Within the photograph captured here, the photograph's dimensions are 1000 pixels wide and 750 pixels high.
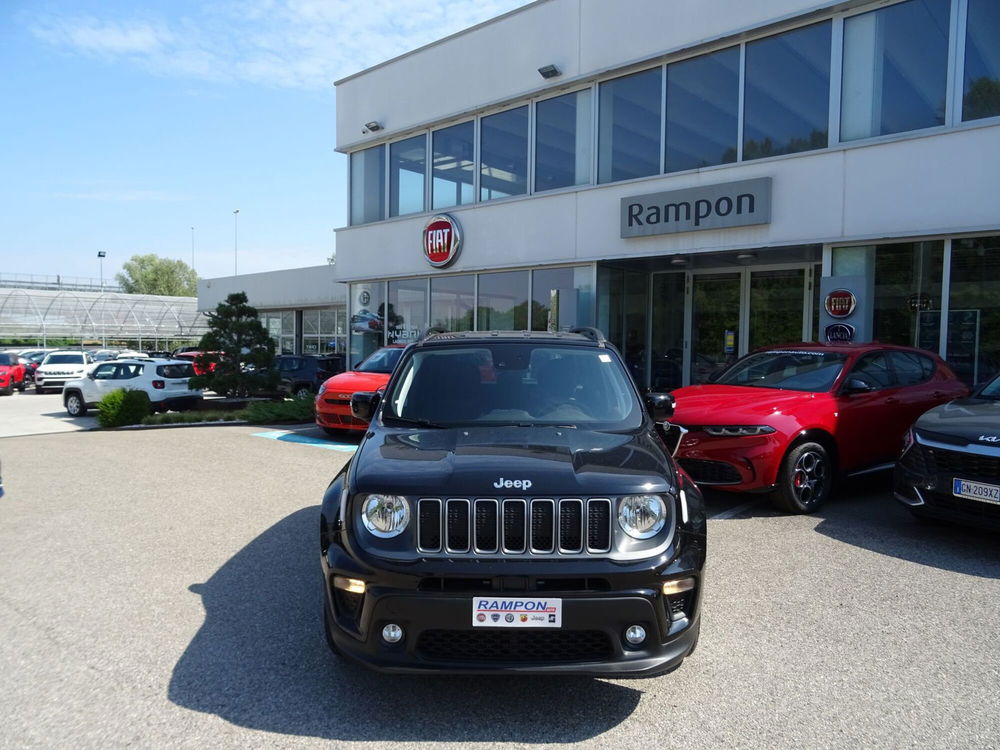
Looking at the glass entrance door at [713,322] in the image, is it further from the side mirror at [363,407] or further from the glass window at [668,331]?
the side mirror at [363,407]

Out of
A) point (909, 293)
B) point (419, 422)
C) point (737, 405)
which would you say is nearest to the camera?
point (419, 422)

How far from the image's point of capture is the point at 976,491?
18.0ft

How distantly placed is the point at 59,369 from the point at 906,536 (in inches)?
1089

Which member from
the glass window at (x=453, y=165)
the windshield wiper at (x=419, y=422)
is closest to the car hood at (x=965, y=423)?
the windshield wiper at (x=419, y=422)

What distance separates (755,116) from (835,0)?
1.99 metres

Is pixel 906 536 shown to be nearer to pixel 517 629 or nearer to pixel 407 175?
pixel 517 629

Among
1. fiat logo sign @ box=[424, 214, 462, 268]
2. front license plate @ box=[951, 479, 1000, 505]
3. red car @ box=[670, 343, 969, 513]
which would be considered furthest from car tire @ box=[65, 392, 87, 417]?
front license plate @ box=[951, 479, 1000, 505]

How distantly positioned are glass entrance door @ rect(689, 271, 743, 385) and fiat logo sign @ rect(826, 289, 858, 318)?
2.73 metres

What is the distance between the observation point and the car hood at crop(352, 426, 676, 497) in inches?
123

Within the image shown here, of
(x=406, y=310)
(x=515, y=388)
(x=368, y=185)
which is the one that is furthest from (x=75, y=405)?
(x=515, y=388)

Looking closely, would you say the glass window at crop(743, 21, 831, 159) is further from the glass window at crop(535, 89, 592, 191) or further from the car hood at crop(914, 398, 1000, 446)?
the car hood at crop(914, 398, 1000, 446)

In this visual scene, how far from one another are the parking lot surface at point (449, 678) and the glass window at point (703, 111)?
8147mm

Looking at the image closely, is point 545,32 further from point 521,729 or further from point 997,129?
point 521,729

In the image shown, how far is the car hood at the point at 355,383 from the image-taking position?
11430mm
